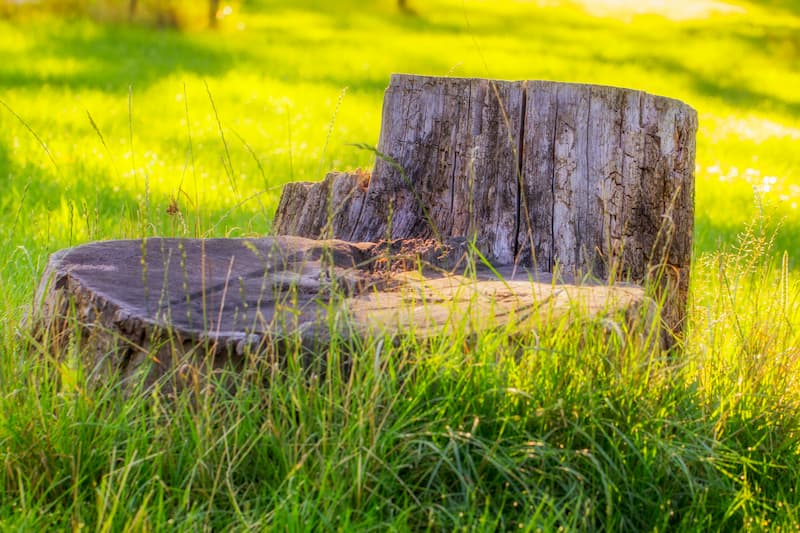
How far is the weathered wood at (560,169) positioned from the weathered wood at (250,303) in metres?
0.39

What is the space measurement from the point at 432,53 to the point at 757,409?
15.7 meters

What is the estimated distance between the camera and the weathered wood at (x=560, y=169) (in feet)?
→ 12.3

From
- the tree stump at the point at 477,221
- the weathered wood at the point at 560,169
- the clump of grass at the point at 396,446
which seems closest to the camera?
the clump of grass at the point at 396,446

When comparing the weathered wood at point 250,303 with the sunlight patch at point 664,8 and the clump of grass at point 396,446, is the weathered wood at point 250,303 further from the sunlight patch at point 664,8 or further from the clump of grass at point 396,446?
the sunlight patch at point 664,8

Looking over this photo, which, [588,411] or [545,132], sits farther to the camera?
[545,132]

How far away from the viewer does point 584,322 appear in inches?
111

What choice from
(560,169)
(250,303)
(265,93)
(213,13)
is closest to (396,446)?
(250,303)

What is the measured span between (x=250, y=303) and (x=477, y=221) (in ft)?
3.85

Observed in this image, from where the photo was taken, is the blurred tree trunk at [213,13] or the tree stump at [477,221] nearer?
the tree stump at [477,221]

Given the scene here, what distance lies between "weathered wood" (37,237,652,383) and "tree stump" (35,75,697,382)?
1 cm

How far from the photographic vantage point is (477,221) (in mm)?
3834

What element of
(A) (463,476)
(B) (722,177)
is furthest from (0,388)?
(B) (722,177)

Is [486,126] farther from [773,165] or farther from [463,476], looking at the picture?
[773,165]

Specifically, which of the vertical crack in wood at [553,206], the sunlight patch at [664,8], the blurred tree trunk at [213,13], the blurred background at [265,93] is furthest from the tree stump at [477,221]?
the sunlight patch at [664,8]
